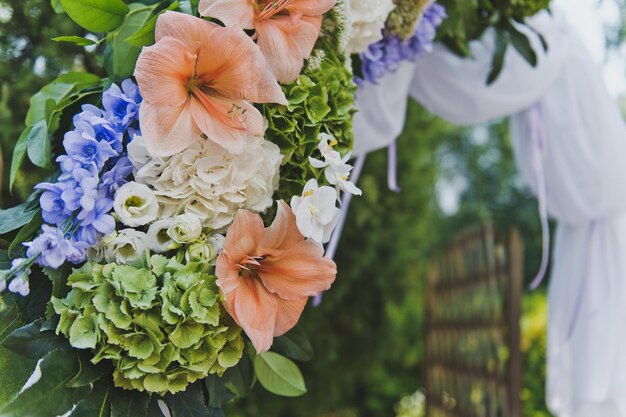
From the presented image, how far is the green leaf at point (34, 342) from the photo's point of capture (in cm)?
76

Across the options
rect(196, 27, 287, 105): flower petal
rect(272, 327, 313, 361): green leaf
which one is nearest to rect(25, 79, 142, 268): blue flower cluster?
rect(196, 27, 287, 105): flower petal

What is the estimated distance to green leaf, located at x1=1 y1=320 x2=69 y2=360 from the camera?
30.0 inches

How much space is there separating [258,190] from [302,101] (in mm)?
136

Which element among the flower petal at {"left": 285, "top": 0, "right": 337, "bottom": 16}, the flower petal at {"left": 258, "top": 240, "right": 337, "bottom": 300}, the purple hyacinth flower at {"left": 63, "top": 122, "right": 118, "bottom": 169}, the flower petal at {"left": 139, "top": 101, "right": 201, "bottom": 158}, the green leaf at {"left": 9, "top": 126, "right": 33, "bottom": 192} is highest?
the flower petal at {"left": 285, "top": 0, "right": 337, "bottom": 16}

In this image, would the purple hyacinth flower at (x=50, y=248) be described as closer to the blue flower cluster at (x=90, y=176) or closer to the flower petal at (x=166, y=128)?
the blue flower cluster at (x=90, y=176)

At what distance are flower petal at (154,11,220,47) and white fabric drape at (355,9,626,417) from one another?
78cm

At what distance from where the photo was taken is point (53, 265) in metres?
0.73

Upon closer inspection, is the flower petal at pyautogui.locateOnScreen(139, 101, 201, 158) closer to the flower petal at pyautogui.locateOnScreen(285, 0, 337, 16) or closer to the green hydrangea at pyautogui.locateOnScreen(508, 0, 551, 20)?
the flower petal at pyautogui.locateOnScreen(285, 0, 337, 16)

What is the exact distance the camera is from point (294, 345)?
3.41 feet

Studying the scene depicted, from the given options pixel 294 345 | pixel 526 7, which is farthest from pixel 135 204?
pixel 526 7

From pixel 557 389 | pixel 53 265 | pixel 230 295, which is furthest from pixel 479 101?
pixel 53 265

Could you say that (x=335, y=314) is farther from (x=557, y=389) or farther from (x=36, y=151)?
(x=36, y=151)

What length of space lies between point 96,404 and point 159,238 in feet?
0.67

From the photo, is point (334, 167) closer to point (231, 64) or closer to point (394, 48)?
point (231, 64)
